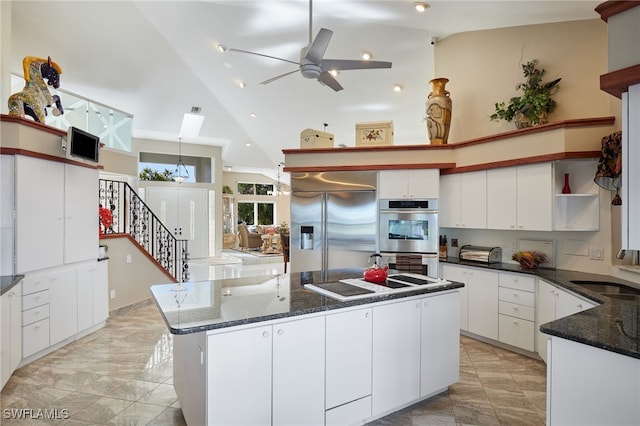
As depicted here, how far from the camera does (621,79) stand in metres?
1.75

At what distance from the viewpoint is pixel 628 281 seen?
3.26 meters

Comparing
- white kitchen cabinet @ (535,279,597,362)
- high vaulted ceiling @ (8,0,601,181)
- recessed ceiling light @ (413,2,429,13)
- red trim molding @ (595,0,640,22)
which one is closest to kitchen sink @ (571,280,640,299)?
white kitchen cabinet @ (535,279,597,362)

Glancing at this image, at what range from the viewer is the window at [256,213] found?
15711 mm

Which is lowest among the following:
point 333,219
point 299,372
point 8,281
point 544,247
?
point 299,372

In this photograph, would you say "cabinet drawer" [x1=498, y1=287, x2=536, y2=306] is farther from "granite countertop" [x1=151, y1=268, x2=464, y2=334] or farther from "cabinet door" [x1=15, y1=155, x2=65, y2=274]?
"cabinet door" [x1=15, y1=155, x2=65, y2=274]

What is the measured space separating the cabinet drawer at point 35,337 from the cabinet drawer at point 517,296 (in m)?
4.80

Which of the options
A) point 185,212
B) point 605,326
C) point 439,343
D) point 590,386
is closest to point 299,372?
point 439,343

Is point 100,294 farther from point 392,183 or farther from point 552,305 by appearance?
point 552,305

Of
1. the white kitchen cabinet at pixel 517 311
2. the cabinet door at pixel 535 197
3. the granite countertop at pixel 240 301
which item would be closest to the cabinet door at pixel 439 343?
the granite countertop at pixel 240 301

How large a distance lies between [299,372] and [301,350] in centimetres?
13

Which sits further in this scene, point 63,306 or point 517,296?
point 63,306

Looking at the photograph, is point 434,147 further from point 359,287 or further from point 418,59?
point 359,287

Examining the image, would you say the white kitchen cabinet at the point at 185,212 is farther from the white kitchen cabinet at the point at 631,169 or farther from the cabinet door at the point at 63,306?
the white kitchen cabinet at the point at 631,169

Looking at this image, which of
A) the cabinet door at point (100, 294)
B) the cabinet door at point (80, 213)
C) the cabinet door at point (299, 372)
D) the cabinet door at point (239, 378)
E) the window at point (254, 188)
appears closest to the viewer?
the cabinet door at point (239, 378)
